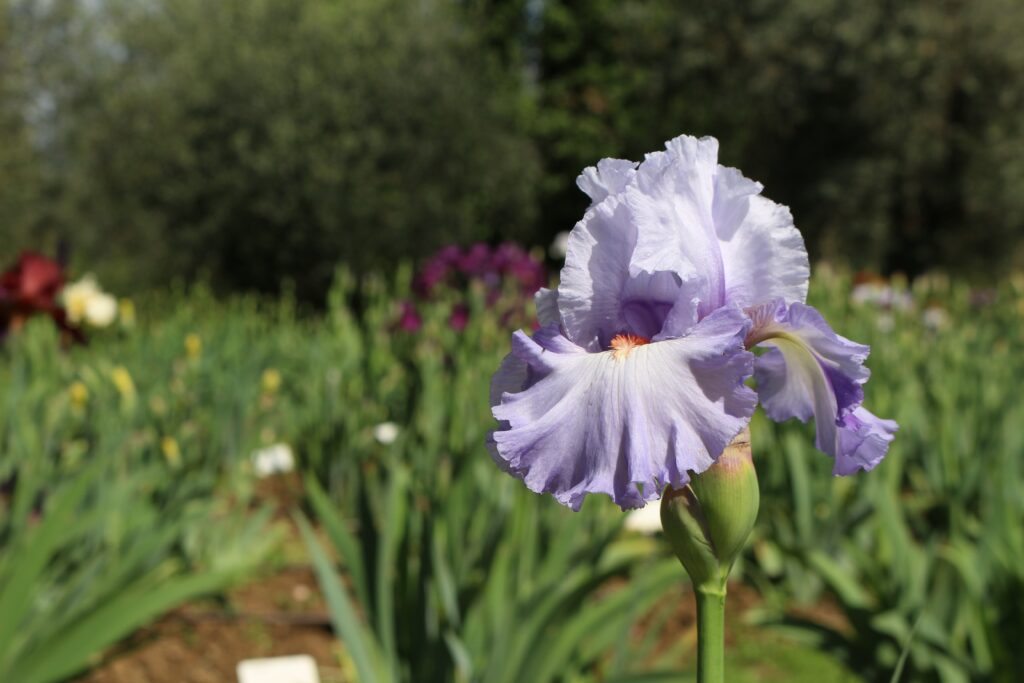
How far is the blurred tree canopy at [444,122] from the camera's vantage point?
1199 cm

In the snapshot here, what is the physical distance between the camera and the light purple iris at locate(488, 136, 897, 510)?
24.0 inches

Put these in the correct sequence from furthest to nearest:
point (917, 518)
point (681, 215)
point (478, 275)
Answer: point (478, 275)
point (917, 518)
point (681, 215)

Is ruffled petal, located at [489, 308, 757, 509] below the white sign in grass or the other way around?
the other way around

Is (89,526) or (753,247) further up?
(89,526)

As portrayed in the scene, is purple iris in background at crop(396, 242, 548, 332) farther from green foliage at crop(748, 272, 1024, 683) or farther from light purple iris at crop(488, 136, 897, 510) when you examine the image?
light purple iris at crop(488, 136, 897, 510)

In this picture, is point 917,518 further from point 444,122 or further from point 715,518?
point 444,122

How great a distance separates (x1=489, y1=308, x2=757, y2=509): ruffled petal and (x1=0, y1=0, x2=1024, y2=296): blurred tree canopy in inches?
424

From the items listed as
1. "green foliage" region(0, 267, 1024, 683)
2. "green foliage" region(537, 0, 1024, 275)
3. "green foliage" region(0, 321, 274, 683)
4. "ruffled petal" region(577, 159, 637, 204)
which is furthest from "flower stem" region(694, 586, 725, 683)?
"green foliage" region(537, 0, 1024, 275)

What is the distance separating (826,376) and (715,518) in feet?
0.51

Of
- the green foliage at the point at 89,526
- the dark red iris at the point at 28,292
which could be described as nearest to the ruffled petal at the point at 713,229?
the green foliage at the point at 89,526

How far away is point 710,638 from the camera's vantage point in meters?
0.59

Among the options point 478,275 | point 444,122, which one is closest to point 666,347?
point 478,275

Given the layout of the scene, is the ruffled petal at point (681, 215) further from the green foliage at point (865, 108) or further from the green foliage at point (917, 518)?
the green foliage at point (865, 108)

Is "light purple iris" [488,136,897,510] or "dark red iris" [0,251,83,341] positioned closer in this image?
"light purple iris" [488,136,897,510]
